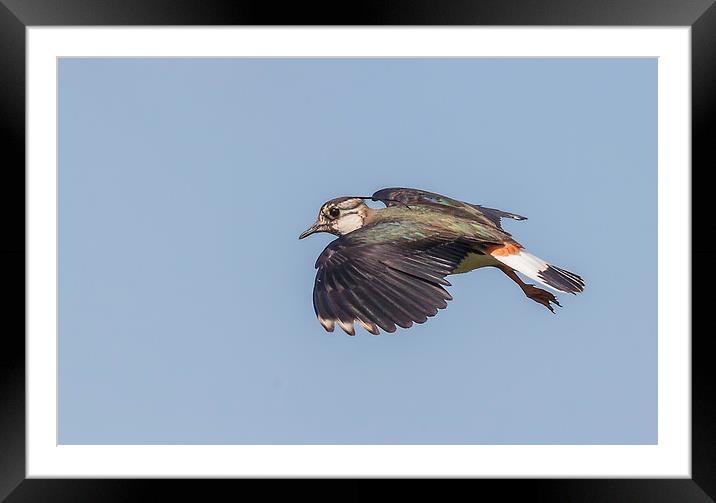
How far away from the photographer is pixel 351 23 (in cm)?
458

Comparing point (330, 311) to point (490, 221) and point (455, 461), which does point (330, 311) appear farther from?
point (490, 221)

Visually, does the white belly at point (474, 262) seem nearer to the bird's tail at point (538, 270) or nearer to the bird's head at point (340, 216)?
the bird's tail at point (538, 270)

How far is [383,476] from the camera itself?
468 cm

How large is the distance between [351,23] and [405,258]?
1.17 meters

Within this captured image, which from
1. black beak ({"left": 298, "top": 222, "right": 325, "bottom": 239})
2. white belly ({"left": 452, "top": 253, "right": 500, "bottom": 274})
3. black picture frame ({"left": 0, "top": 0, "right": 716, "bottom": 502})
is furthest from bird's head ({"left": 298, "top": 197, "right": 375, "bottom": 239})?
black picture frame ({"left": 0, "top": 0, "right": 716, "bottom": 502})

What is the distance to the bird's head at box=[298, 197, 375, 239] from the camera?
20.1ft

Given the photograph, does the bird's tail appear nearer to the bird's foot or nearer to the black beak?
the bird's foot

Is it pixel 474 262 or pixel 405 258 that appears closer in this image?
pixel 405 258

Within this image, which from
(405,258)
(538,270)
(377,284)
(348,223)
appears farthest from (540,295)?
(377,284)

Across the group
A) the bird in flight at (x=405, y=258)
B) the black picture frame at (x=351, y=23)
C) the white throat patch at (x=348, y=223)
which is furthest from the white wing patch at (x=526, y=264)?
the white throat patch at (x=348, y=223)

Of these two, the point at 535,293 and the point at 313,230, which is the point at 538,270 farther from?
the point at 313,230

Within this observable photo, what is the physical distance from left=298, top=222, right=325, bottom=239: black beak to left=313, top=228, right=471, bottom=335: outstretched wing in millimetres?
1304

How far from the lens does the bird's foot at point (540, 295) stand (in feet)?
19.8
